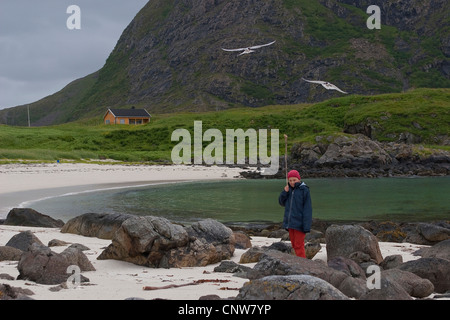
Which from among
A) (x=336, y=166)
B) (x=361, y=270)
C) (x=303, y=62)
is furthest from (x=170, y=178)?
(x=303, y=62)

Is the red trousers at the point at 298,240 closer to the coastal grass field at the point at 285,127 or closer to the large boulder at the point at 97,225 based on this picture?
the large boulder at the point at 97,225

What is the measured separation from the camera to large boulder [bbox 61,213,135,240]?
1527 centimetres

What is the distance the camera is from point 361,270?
991 cm

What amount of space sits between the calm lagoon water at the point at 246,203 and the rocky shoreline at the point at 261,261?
39.7ft

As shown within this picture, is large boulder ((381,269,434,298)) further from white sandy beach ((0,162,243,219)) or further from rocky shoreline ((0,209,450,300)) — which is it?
white sandy beach ((0,162,243,219))

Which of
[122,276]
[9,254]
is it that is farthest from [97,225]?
[122,276]

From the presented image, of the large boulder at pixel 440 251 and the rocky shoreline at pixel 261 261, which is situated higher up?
the rocky shoreline at pixel 261 261

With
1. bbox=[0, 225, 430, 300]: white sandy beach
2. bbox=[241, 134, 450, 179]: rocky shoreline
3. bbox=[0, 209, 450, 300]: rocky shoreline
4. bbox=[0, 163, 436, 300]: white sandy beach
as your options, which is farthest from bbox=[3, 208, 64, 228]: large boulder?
bbox=[241, 134, 450, 179]: rocky shoreline

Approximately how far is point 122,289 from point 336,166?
197 ft

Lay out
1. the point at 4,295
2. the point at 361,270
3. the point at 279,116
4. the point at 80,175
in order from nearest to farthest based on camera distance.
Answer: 1. the point at 4,295
2. the point at 361,270
3. the point at 80,175
4. the point at 279,116

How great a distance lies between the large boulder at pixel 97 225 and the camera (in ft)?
50.1

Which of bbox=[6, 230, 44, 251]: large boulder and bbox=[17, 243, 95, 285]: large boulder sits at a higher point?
bbox=[17, 243, 95, 285]: large boulder

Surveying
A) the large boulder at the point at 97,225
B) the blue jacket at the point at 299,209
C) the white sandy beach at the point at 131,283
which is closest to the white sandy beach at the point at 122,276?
the white sandy beach at the point at 131,283
